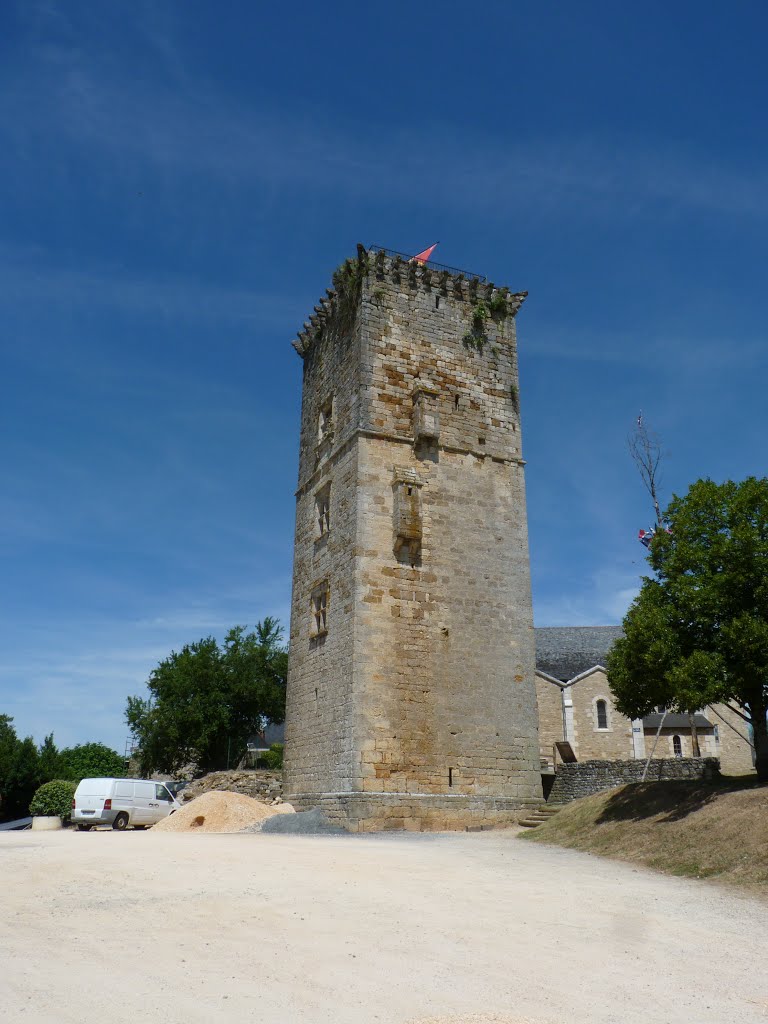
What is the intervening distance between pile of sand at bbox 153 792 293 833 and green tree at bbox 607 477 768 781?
28.6 feet

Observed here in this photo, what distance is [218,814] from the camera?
18000 mm

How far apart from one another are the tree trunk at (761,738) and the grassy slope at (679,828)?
44cm

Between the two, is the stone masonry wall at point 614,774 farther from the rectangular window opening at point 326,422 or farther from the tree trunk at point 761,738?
the rectangular window opening at point 326,422

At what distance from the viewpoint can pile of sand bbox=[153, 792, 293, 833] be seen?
17703 mm

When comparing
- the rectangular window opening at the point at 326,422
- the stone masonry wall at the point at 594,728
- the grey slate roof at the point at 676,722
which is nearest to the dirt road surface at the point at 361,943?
the rectangular window opening at the point at 326,422

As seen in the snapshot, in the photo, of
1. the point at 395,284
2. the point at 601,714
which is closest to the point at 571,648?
the point at 601,714

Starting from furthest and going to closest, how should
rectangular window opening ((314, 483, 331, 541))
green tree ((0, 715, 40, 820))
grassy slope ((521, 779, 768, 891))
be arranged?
green tree ((0, 715, 40, 820)) → rectangular window opening ((314, 483, 331, 541)) → grassy slope ((521, 779, 768, 891))

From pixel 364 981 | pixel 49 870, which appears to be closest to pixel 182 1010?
pixel 364 981

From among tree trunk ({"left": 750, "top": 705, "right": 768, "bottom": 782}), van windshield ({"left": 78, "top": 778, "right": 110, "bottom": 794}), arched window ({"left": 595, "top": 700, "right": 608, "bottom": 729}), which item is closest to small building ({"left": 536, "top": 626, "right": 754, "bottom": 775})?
arched window ({"left": 595, "top": 700, "right": 608, "bottom": 729})

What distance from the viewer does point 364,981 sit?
5852 mm

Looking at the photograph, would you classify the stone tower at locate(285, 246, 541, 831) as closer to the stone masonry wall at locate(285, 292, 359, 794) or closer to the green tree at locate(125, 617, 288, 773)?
the stone masonry wall at locate(285, 292, 359, 794)

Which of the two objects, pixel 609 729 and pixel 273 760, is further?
pixel 273 760

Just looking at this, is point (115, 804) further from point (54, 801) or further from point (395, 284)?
point (395, 284)

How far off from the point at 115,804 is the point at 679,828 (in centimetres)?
1416
